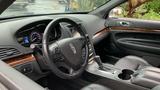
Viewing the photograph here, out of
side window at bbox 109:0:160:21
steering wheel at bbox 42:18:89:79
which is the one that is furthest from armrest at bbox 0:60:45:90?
side window at bbox 109:0:160:21

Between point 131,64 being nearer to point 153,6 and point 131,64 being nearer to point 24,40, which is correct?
point 24,40

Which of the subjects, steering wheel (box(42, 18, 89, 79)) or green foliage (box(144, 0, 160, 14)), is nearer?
steering wheel (box(42, 18, 89, 79))

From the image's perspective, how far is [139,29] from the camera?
320cm

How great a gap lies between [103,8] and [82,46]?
114 centimetres

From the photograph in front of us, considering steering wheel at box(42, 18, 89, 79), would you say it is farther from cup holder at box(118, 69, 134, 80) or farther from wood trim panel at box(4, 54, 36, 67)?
cup holder at box(118, 69, 134, 80)

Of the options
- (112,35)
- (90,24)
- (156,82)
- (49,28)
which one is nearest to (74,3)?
(90,24)

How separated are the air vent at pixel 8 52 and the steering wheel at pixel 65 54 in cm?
28

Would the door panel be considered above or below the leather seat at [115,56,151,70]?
above

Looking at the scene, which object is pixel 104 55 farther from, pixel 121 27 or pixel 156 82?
pixel 156 82

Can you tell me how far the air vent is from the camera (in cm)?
211

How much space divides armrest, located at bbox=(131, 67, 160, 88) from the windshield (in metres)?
1.12

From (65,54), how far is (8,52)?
17.2 inches

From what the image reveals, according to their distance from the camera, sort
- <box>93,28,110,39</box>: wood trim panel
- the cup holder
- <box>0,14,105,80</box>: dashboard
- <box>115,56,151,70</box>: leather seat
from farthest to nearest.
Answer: <box>93,28,110,39</box>: wood trim panel, <box>115,56,151,70</box>: leather seat, the cup holder, <box>0,14,105,80</box>: dashboard

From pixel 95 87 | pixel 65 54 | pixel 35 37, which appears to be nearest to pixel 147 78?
pixel 95 87
